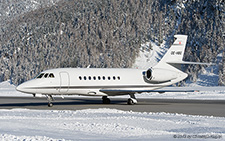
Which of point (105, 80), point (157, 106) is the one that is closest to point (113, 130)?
point (157, 106)

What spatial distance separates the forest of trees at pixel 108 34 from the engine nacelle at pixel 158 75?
5508 centimetres

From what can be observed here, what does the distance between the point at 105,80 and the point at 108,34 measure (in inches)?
3136

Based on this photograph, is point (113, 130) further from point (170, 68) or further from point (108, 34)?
point (108, 34)

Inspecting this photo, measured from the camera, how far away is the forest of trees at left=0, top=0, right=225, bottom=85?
94312 millimetres

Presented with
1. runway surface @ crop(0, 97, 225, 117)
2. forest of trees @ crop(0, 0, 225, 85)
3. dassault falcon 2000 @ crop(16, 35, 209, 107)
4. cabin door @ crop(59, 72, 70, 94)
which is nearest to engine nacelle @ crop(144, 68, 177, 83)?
dassault falcon 2000 @ crop(16, 35, 209, 107)

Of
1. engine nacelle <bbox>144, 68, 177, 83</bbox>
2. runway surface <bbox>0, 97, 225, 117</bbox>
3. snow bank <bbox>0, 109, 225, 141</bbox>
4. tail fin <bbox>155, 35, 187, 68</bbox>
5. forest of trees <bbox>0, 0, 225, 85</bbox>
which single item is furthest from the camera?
forest of trees <bbox>0, 0, 225, 85</bbox>

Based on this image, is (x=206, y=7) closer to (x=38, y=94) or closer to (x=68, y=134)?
(x=38, y=94)

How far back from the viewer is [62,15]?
126m

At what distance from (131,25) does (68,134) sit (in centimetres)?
9822

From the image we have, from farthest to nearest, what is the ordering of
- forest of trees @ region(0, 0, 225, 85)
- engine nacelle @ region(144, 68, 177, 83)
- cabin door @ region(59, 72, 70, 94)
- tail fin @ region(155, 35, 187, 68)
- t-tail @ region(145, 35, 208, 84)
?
1. forest of trees @ region(0, 0, 225, 85)
2. tail fin @ region(155, 35, 187, 68)
3. t-tail @ region(145, 35, 208, 84)
4. engine nacelle @ region(144, 68, 177, 83)
5. cabin door @ region(59, 72, 70, 94)

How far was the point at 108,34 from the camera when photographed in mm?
106312

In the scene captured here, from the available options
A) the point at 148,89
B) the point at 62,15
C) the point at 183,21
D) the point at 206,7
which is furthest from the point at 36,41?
the point at 148,89

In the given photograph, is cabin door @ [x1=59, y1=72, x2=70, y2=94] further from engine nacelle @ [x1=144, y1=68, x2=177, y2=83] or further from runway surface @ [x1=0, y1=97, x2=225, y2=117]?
engine nacelle @ [x1=144, y1=68, x2=177, y2=83]

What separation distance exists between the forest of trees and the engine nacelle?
2169 inches
